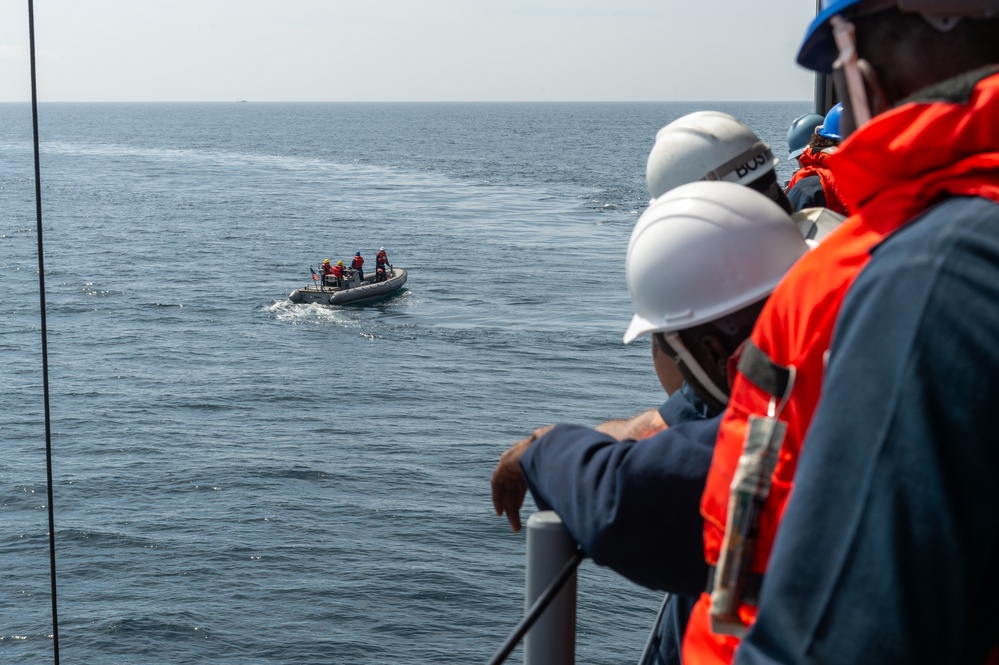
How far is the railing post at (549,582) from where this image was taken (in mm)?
1982

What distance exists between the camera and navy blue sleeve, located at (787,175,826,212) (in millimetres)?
5188

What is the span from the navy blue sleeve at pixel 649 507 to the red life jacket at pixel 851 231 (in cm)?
42

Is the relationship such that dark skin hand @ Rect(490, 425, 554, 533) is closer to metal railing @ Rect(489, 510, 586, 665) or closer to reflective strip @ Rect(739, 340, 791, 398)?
metal railing @ Rect(489, 510, 586, 665)

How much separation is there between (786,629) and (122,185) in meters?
118

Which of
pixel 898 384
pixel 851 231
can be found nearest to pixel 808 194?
pixel 851 231

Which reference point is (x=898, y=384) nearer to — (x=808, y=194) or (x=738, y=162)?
(x=738, y=162)

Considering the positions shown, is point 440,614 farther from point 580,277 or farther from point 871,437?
point 580,277

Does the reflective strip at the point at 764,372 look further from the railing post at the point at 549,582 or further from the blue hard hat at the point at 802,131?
the blue hard hat at the point at 802,131

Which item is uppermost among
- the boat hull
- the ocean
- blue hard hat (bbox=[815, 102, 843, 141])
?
blue hard hat (bbox=[815, 102, 843, 141])

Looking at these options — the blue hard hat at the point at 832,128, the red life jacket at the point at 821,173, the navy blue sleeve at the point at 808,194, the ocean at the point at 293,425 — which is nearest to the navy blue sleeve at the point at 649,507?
the red life jacket at the point at 821,173

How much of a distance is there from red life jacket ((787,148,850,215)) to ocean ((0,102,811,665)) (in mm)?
19364

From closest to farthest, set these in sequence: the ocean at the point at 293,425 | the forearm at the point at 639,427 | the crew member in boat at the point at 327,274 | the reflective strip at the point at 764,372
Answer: the reflective strip at the point at 764,372, the forearm at the point at 639,427, the ocean at the point at 293,425, the crew member in boat at the point at 327,274

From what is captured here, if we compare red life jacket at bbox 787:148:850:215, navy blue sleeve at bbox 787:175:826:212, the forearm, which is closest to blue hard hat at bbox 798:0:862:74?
the forearm

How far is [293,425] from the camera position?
133 ft
